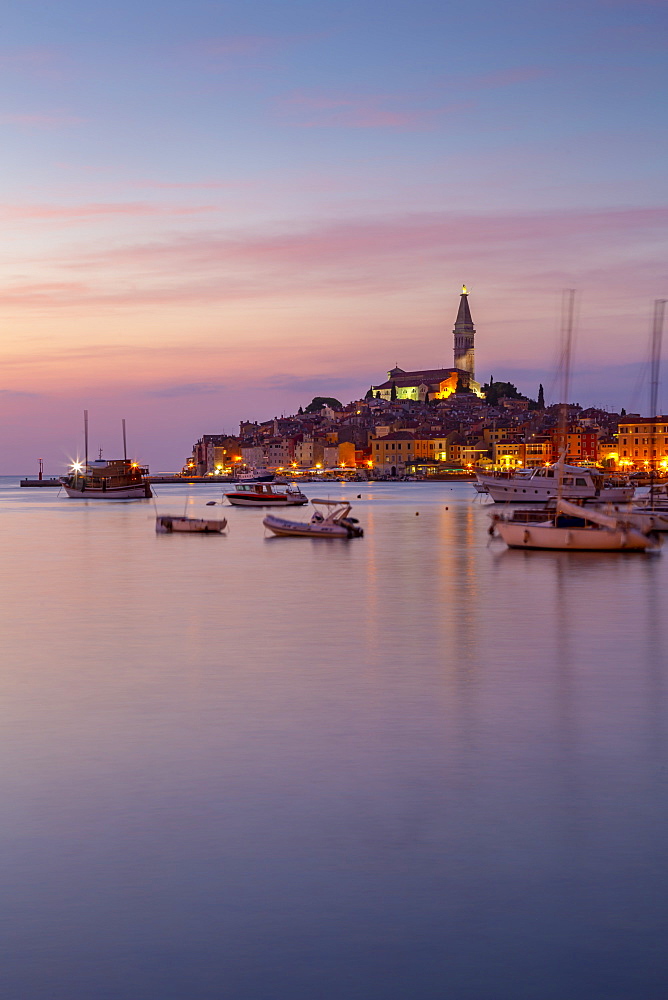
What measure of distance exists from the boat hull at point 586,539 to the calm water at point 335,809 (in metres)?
16.2

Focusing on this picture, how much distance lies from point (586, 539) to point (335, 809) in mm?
30891

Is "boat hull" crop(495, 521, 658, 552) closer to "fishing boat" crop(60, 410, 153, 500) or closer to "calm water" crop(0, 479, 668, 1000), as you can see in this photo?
"calm water" crop(0, 479, 668, 1000)

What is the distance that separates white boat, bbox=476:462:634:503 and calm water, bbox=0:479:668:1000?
42.6m

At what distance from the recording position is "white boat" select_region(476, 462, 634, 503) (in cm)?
6481

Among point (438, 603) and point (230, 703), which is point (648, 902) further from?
point (438, 603)

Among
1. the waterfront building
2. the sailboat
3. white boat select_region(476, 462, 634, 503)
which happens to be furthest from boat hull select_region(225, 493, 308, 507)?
the waterfront building

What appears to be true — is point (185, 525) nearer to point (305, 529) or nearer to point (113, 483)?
point (305, 529)

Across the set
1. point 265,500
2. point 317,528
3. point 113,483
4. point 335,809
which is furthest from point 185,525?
point 113,483

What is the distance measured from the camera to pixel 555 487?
69688 millimetres

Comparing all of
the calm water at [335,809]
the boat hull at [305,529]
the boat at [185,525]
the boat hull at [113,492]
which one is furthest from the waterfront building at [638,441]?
the calm water at [335,809]

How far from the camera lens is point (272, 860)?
8.26m

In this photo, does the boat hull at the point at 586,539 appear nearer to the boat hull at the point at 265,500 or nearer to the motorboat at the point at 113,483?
the boat hull at the point at 265,500

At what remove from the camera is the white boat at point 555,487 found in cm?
6481

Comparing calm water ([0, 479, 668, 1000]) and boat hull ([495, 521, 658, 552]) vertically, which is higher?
boat hull ([495, 521, 658, 552])
